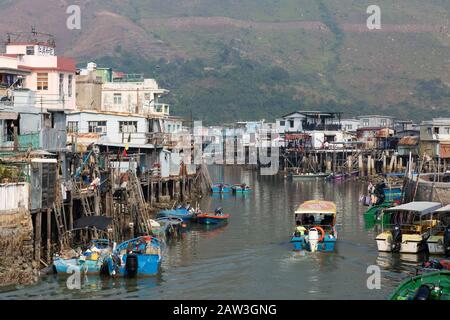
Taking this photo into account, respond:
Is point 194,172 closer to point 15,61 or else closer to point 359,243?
point 15,61

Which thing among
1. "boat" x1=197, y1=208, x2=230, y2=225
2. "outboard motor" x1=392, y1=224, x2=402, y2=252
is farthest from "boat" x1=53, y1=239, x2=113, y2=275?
"boat" x1=197, y1=208, x2=230, y2=225

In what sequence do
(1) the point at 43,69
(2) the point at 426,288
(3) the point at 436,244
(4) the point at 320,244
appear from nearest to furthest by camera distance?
(2) the point at 426,288 → (3) the point at 436,244 → (4) the point at 320,244 → (1) the point at 43,69

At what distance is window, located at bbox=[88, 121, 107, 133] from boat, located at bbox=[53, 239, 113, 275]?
1016 inches

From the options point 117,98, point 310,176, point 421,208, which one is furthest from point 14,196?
point 310,176

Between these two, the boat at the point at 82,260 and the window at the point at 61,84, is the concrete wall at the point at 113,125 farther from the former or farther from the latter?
the boat at the point at 82,260

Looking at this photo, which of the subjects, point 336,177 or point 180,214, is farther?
point 336,177

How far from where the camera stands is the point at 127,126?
65.2 m

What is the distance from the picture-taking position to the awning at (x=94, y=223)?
4062 cm

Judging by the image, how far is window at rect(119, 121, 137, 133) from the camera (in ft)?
212

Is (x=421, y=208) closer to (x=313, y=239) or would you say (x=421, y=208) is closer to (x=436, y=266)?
(x=313, y=239)

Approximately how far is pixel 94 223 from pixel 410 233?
1597cm

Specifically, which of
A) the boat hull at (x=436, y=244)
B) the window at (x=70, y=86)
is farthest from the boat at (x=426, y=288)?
the window at (x=70, y=86)

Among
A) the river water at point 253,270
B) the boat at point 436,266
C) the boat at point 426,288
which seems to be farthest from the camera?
the river water at point 253,270

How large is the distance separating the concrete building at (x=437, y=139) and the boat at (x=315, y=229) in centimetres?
4062
